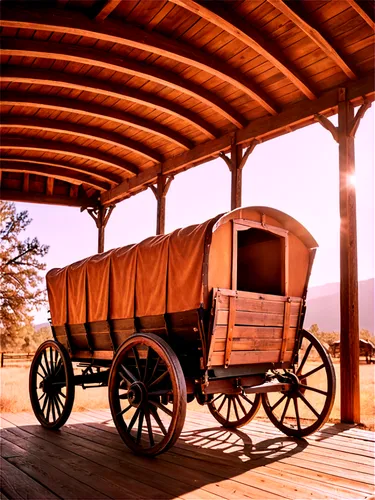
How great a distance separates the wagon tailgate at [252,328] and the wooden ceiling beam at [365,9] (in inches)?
129

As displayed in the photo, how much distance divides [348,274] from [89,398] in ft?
31.5

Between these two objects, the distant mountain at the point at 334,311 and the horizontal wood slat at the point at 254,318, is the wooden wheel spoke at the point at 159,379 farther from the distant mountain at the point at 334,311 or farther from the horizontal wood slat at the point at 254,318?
the distant mountain at the point at 334,311

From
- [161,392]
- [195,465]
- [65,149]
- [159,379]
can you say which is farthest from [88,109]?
Result: [195,465]

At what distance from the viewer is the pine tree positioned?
62.3 feet

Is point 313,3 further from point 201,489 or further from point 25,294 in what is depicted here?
point 25,294

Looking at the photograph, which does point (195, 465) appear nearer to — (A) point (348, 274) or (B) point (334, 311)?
(A) point (348, 274)

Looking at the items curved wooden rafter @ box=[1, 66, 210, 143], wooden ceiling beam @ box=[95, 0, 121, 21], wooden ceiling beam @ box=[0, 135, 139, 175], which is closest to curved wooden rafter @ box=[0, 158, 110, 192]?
wooden ceiling beam @ box=[0, 135, 139, 175]

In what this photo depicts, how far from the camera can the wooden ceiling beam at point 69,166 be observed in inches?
417

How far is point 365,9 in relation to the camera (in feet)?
17.8

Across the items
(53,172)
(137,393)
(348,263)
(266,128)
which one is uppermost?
(53,172)

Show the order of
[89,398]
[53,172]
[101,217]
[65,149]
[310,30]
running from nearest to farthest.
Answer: [310,30] → [65,149] → [53,172] → [101,217] → [89,398]

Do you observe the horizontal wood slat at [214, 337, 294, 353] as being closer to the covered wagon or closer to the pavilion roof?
the covered wagon

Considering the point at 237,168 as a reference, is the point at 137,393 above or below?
below

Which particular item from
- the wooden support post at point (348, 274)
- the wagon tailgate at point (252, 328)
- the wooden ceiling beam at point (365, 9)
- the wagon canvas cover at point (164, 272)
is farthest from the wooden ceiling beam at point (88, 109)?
the wagon tailgate at point (252, 328)
